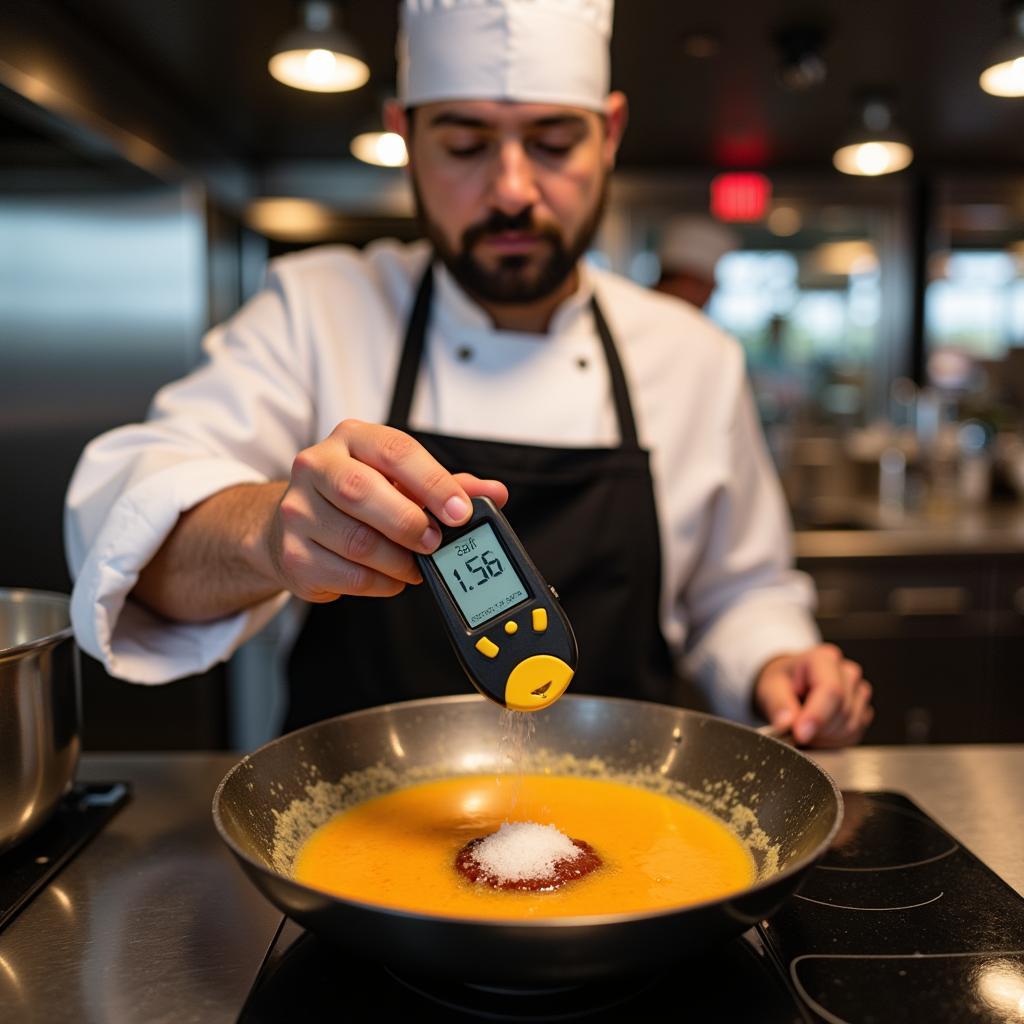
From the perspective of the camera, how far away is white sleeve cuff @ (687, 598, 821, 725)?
1.55m

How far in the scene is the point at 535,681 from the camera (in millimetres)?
889

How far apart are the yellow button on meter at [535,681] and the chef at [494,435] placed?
0.94 ft

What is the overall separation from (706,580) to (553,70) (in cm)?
86

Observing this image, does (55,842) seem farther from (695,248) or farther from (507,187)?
(695,248)

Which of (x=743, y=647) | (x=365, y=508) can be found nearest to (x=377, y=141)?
(x=743, y=647)

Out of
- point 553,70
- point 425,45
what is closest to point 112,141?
point 425,45

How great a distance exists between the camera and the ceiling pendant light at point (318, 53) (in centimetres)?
208

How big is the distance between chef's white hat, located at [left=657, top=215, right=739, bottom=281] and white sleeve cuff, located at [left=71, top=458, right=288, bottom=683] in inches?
116

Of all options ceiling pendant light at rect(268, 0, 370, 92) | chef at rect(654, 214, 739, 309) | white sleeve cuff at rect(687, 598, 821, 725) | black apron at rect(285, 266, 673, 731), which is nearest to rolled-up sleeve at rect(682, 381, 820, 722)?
white sleeve cuff at rect(687, 598, 821, 725)

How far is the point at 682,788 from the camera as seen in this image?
1.06 m

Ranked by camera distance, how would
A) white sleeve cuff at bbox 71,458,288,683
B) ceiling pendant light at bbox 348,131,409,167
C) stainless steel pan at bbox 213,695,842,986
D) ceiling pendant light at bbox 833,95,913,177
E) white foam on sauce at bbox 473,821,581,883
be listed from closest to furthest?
stainless steel pan at bbox 213,695,842,986, white foam on sauce at bbox 473,821,581,883, white sleeve cuff at bbox 71,458,288,683, ceiling pendant light at bbox 833,95,913,177, ceiling pendant light at bbox 348,131,409,167

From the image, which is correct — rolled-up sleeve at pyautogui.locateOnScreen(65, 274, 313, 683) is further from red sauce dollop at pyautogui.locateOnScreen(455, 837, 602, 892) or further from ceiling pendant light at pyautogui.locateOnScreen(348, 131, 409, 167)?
ceiling pendant light at pyautogui.locateOnScreen(348, 131, 409, 167)

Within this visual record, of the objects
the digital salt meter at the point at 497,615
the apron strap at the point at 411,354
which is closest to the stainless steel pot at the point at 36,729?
the digital salt meter at the point at 497,615

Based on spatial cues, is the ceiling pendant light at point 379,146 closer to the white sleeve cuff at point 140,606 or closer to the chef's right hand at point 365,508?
the white sleeve cuff at point 140,606
